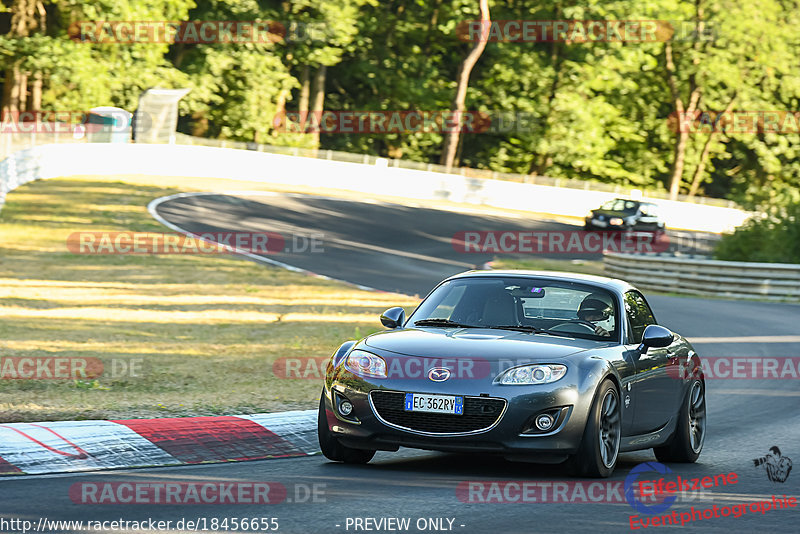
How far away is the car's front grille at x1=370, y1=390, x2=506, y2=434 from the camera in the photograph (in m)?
7.18

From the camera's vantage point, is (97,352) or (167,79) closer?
(97,352)

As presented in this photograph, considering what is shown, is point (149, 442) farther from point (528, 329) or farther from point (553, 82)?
point (553, 82)

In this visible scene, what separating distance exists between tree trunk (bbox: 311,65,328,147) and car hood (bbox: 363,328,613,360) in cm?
5405

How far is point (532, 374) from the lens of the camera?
729 centimetres

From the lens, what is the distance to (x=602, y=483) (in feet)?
24.3

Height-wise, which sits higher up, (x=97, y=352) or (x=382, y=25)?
(x=382, y=25)

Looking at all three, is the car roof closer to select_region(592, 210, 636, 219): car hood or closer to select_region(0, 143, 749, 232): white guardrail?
select_region(0, 143, 749, 232): white guardrail

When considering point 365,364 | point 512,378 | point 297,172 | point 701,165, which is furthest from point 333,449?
point 701,165

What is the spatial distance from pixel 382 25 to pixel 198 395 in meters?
54.5

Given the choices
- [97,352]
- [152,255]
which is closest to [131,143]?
[152,255]

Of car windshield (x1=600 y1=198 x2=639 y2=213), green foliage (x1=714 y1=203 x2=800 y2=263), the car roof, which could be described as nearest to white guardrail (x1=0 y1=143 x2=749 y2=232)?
car windshield (x1=600 y1=198 x2=639 y2=213)

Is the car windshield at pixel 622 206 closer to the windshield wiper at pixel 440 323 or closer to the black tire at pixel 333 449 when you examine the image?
the windshield wiper at pixel 440 323

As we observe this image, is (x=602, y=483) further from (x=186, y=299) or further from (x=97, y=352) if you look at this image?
(x=186, y=299)

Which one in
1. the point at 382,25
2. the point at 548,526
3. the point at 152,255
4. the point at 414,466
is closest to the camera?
the point at 548,526
